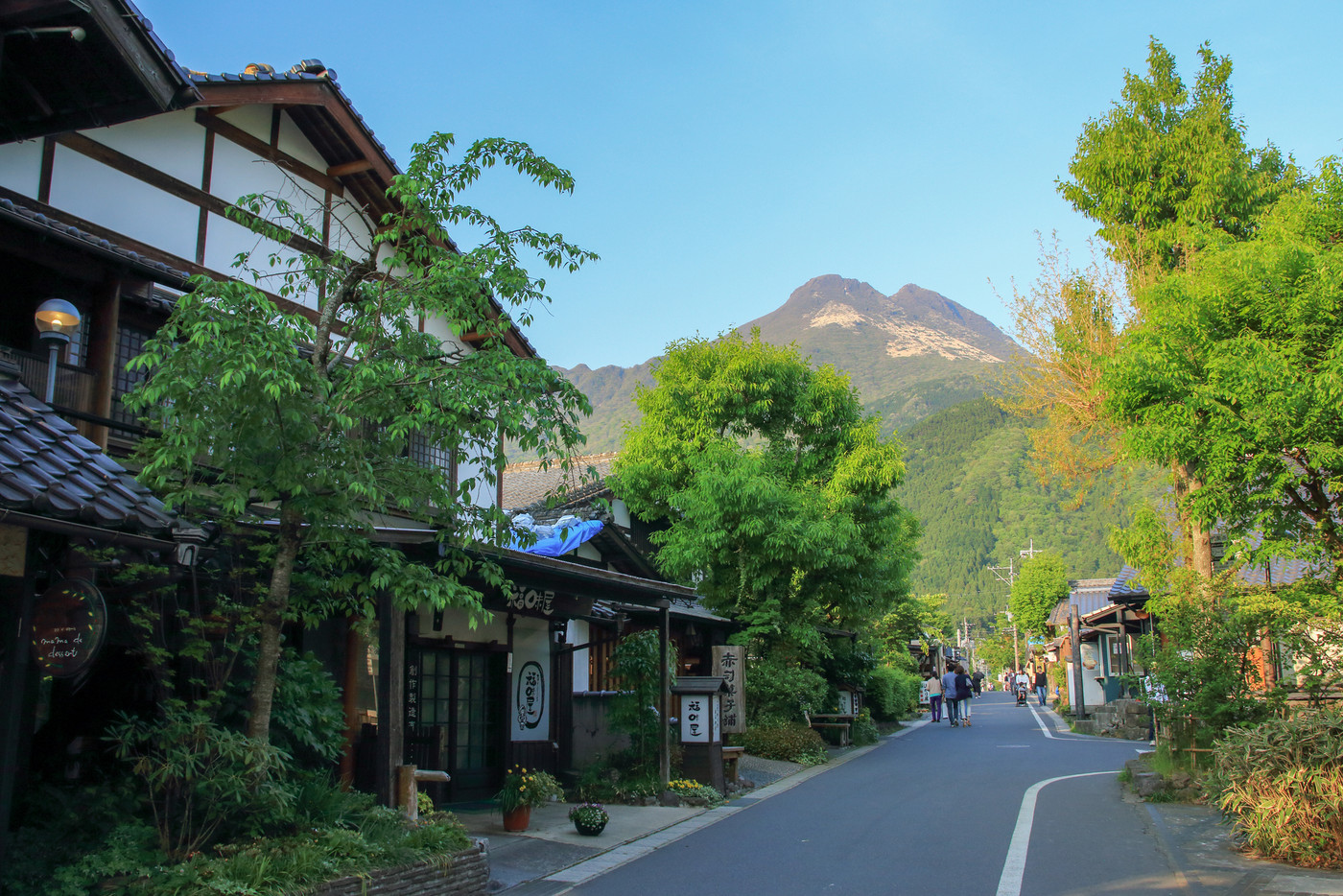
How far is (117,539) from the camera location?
6109 millimetres

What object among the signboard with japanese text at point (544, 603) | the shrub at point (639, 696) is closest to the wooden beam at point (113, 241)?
the signboard with japanese text at point (544, 603)

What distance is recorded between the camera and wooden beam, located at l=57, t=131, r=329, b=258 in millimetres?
10297

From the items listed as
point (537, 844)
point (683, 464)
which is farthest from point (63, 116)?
point (683, 464)

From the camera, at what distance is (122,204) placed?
1073 cm

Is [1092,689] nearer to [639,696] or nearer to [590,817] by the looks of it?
[639,696]

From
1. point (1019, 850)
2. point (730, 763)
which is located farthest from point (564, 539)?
point (1019, 850)

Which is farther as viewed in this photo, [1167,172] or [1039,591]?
[1039,591]

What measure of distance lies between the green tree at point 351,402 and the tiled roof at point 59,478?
1.01 ft

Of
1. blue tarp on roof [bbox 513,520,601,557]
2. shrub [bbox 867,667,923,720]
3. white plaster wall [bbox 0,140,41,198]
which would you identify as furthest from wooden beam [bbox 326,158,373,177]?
shrub [bbox 867,667,923,720]

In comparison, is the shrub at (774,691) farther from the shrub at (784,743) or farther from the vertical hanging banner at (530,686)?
the vertical hanging banner at (530,686)

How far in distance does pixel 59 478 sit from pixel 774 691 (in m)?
17.1

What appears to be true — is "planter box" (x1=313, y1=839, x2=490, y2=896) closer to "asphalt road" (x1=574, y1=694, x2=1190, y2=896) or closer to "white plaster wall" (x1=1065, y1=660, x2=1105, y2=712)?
"asphalt road" (x1=574, y1=694, x2=1190, y2=896)

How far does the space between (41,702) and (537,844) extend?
206 inches

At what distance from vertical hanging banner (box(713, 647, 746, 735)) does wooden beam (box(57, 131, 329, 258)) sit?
394 inches
